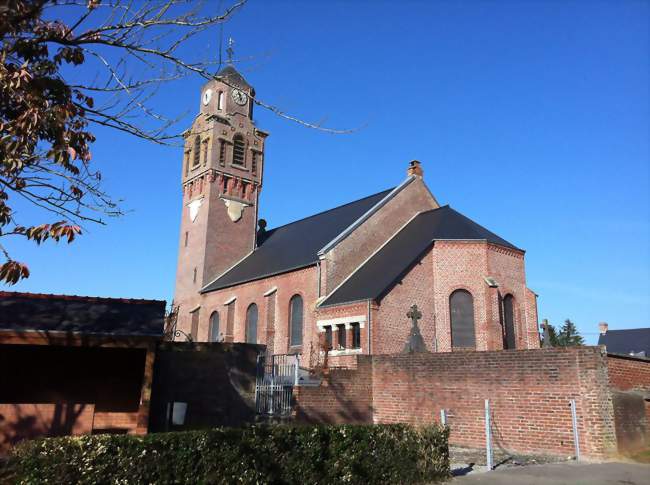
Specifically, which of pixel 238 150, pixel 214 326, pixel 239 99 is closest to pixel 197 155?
pixel 238 150

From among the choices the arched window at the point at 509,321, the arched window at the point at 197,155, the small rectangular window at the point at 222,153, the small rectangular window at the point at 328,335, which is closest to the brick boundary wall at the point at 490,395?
the small rectangular window at the point at 328,335

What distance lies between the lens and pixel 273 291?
29656 millimetres

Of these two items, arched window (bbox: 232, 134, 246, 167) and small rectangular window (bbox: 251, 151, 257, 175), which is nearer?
arched window (bbox: 232, 134, 246, 167)

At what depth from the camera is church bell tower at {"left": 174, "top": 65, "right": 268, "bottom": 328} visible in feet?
123

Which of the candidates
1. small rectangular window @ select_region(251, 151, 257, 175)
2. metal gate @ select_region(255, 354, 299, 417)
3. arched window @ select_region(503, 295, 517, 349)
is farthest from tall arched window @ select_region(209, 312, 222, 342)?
arched window @ select_region(503, 295, 517, 349)

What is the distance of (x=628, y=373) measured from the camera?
43.0 feet

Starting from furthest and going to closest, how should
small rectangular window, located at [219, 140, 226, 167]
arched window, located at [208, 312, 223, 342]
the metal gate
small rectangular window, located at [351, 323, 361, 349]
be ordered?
small rectangular window, located at [219, 140, 226, 167]
arched window, located at [208, 312, 223, 342]
small rectangular window, located at [351, 323, 361, 349]
the metal gate

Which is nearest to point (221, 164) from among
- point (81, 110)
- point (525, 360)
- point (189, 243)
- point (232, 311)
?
point (189, 243)

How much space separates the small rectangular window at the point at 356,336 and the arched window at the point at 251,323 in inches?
376

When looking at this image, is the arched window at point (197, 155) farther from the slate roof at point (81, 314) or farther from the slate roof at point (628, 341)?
the slate roof at point (628, 341)

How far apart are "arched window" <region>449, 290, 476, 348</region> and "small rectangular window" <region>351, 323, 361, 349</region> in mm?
4335

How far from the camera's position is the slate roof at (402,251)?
24080 millimetres

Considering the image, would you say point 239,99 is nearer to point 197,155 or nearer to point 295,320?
point 197,155

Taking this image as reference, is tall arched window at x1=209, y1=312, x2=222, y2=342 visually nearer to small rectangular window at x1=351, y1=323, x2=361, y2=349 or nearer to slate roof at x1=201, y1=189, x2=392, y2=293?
slate roof at x1=201, y1=189, x2=392, y2=293
